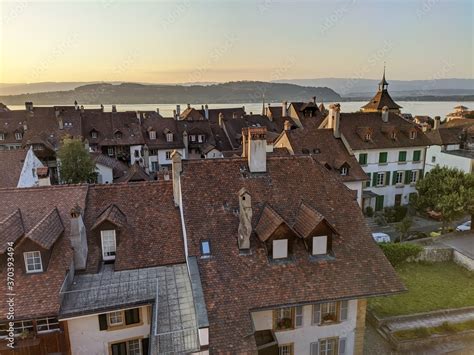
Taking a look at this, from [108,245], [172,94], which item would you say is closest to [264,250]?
[108,245]

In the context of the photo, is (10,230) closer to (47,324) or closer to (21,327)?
(21,327)

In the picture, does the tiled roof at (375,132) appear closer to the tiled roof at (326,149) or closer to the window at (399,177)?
the tiled roof at (326,149)

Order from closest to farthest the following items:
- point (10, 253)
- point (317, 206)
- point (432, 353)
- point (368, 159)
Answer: point (10, 253) < point (317, 206) < point (432, 353) < point (368, 159)

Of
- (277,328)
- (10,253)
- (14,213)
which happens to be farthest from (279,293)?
(14,213)

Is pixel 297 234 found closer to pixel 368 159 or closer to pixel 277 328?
pixel 277 328

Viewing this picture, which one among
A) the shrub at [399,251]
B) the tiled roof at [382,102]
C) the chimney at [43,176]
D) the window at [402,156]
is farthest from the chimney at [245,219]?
the tiled roof at [382,102]

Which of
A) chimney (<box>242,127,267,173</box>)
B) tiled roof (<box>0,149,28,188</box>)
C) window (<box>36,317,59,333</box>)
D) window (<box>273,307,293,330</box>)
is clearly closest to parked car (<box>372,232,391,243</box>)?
chimney (<box>242,127,267,173</box>)

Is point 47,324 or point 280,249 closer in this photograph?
point 47,324
